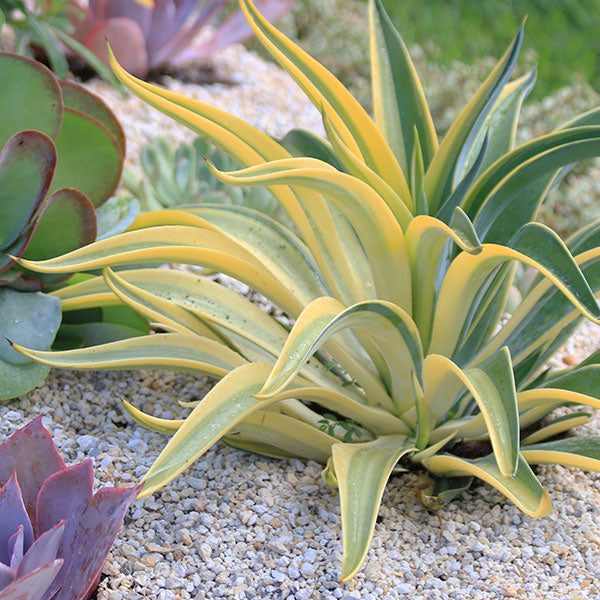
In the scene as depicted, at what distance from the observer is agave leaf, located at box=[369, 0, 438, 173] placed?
146 cm

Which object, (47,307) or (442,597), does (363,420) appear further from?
(47,307)

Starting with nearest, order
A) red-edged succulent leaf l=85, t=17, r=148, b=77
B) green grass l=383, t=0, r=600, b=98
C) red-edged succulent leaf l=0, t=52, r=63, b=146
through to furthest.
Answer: red-edged succulent leaf l=0, t=52, r=63, b=146
red-edged succulent leaf l=85, t=17, r=148, b=77
green grass l=383, t=0, r=600, b=98

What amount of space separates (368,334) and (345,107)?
36cm

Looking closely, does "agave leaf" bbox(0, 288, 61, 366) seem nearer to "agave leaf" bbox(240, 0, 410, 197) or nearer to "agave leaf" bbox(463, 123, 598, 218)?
"agave leaf" bbox(240, 0, 410, 197)

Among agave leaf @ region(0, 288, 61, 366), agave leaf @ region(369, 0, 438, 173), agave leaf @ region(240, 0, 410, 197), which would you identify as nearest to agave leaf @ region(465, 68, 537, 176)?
agave leaf @ region(369, 0, 438, 173)

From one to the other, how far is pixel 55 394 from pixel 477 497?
76 cm

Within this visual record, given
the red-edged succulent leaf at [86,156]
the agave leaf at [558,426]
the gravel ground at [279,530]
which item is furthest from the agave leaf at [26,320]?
the agave leaf at [558,426]

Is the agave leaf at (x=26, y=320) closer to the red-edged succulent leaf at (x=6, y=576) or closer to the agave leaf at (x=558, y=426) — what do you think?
the red-edged succulent leaf at (x=6, y=576)

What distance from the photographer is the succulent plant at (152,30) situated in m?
2.71

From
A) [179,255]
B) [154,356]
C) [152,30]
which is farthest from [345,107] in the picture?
[152,30]

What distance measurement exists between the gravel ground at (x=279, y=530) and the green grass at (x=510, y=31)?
2.30m

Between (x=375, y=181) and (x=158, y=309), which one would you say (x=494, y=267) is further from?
(x=158, y=309)

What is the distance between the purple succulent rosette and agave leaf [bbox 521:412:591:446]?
731 millimetres

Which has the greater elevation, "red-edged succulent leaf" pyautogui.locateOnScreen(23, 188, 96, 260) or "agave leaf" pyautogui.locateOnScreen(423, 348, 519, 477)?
"agave leaf" pyautogui.locateOnScreen(423, 348, 519, 477)
